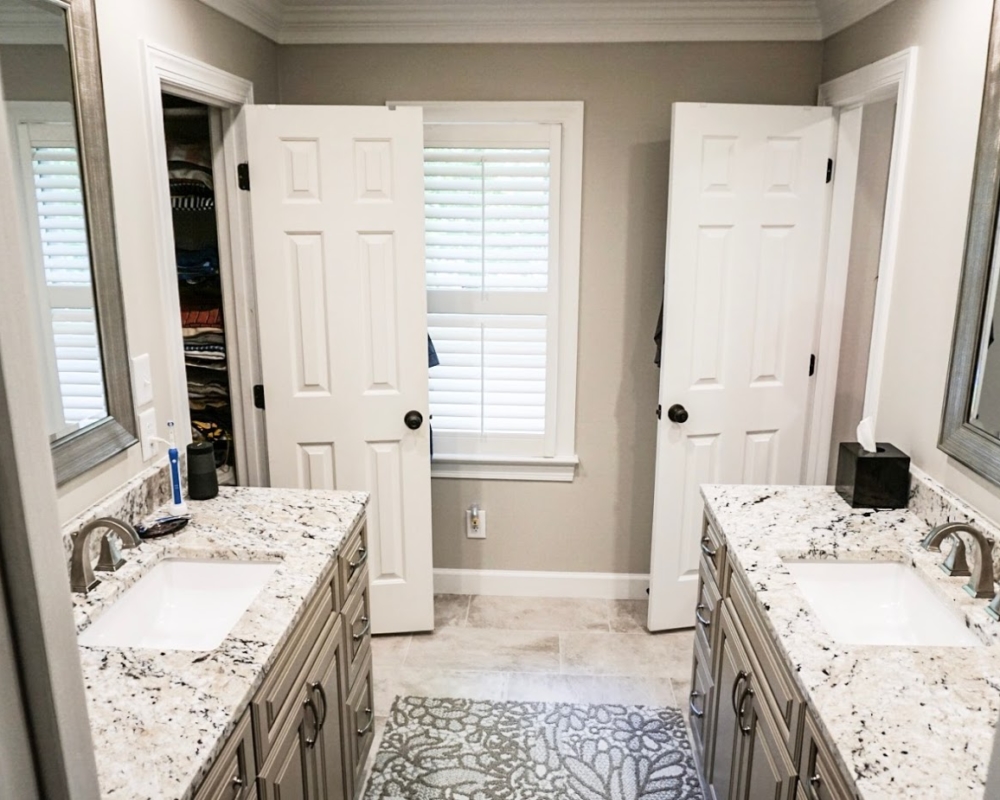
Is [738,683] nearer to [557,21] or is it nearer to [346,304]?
[346,304]

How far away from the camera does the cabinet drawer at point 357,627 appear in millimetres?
2088

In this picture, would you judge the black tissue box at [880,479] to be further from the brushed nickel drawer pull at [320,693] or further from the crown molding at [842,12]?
the brushed nickel drawer pull at [320,693]

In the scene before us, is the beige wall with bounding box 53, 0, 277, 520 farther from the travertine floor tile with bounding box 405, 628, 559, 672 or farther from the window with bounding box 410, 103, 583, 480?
the travertine floor tile with bounding box 405, 628, 559, 672

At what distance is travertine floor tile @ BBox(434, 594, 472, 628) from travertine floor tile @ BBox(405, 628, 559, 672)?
0.06m

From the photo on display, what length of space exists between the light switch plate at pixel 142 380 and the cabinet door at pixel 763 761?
169 cm

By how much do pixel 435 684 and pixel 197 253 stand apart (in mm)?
1824

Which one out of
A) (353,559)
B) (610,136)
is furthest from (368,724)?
(610,136)

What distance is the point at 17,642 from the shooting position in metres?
0.50

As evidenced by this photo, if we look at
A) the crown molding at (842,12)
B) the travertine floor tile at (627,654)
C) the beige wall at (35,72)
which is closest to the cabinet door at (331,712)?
the travertine floor tile at (627,654)

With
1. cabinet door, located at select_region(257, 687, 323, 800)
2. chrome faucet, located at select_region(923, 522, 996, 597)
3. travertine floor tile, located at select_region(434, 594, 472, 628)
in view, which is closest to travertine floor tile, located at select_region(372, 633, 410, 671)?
travertine floor tile, located at select_region(434, 594, 472, 628)

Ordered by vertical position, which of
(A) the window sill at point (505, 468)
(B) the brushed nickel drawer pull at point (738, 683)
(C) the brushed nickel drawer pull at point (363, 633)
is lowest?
(C) the brushed nickel drawer pull at point (363, 633)

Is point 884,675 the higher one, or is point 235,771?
point 884,675

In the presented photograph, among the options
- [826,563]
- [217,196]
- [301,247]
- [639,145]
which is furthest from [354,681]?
[639,145]

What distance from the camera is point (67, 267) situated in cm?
171
